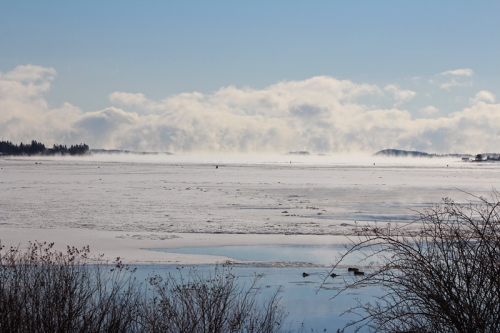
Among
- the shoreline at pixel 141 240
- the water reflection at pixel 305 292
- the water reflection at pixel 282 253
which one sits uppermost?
the shoreline at pixel 141 240

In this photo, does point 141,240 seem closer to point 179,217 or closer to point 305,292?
point 179,217

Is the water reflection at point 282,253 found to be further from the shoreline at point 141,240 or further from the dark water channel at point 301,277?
the shoreline at point 141,240

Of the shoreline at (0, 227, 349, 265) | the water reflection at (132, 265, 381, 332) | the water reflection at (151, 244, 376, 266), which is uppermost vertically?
the shoreline at (0, 227, 349, 265)

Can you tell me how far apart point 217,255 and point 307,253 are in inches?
116

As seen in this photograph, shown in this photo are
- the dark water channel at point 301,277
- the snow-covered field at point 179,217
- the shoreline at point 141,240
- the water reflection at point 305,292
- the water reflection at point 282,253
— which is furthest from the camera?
the snow-covered field at point 179,217

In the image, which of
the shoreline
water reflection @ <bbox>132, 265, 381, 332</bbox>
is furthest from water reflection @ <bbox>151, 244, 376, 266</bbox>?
water reflection @ <bbox>132, 265, 381, 332</bbox>

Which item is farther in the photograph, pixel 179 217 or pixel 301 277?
pixel 179 217

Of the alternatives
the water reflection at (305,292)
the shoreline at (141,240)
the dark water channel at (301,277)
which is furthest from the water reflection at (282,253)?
the water reflection at (305,292)

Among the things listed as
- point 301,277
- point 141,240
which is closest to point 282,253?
point 301,277

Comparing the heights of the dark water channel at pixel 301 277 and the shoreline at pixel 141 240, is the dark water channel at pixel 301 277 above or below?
below

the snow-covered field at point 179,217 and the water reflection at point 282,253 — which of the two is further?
the snow-covered field at point 179,217

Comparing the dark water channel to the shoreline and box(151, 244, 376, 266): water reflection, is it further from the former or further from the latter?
the shoreline

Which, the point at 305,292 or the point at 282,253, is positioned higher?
the point at 282,253

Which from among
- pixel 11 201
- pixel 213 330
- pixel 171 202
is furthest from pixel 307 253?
pixel 11 201
